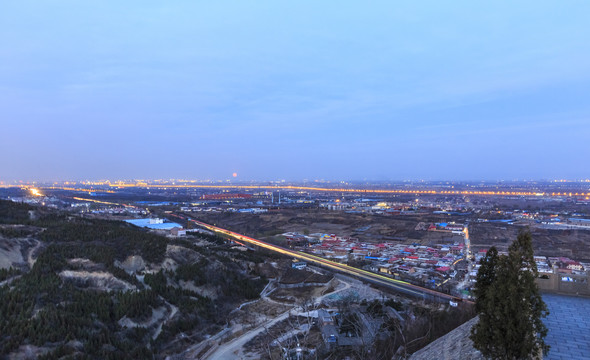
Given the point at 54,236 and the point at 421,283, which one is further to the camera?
the point at 421,283

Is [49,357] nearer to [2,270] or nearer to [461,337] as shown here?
[2,270]

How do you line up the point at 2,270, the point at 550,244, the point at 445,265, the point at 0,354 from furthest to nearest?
the point at 550,244, the point at 445,265, the point at 2,270, the point at 0,354

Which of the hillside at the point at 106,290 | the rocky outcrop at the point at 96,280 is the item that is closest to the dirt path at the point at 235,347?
the hillside at the point at 106,290

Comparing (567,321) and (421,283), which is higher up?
(567,321)

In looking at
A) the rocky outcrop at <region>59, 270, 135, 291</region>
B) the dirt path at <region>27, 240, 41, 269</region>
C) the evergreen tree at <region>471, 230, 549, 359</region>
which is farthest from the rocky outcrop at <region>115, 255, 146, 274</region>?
the evergreen tree at <region>471, 230, 549, 359</region>

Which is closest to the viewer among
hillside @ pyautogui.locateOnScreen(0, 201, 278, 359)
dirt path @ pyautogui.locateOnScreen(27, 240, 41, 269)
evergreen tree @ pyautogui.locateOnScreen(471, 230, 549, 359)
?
evergreen tree @ pyautogui.locateOnScreen(471, 230, 549, 359)

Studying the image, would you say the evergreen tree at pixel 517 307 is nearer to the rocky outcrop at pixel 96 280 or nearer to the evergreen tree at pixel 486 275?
the evergreen tree at pixel 486 275

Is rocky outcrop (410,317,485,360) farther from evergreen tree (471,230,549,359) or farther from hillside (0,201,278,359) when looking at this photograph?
hillside (0,201,278,359)

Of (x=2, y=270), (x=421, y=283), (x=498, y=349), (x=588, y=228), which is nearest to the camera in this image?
(x=498, y=349)

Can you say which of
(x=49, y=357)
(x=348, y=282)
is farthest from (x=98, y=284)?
(x=348, y=282)
